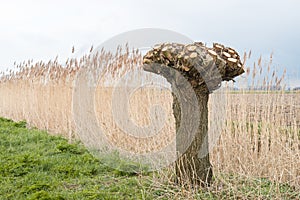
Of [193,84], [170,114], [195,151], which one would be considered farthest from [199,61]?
[170,114]

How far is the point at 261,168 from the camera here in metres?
3.35

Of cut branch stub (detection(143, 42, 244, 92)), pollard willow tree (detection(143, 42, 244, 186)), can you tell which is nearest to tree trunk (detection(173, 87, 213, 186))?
pollard willow tree (detection(143, 42, 244, 186))

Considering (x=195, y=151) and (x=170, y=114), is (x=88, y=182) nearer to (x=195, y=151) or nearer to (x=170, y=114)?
(x=195, y=151)

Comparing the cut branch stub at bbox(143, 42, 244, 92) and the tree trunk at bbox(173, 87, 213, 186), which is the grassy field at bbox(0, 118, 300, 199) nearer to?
the tree trunk at bbox(173, 87, 213, 186)

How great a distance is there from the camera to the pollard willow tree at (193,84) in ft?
8.71

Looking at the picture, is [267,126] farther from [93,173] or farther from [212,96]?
[93,173]

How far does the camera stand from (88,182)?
3291 mm

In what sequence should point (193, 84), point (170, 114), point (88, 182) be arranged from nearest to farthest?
point (193, 84) → point (88, 182) → point (170, 114)

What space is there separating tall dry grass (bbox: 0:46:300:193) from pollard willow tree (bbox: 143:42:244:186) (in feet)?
0.96

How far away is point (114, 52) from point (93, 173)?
2648mm

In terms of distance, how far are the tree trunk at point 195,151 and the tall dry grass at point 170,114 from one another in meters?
0.19

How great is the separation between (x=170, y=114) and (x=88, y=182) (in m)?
1.89

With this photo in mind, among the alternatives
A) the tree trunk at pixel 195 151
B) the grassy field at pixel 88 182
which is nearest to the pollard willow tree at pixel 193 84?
the tree trunk at pixel 195 151

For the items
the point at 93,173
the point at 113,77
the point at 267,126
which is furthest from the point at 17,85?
the point at 267,126
